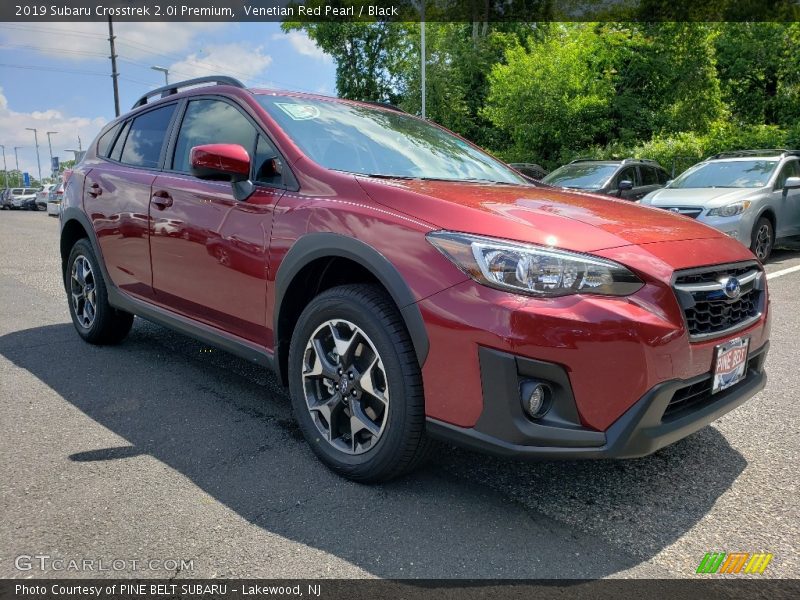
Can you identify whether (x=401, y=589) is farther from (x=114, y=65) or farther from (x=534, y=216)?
(x=114, y=65)

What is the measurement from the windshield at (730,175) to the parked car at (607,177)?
96cm

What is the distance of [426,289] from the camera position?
232cm

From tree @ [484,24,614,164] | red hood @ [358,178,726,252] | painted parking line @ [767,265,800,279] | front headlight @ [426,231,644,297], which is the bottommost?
painted parking line @ [767,265,800,279]

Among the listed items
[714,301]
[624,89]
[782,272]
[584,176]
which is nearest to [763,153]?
[584,176]

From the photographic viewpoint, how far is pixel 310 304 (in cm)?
→ 280

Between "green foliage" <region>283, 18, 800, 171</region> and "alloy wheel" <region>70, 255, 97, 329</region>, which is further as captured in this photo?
"green foliage" <region>283, 18, 800, 171</region>

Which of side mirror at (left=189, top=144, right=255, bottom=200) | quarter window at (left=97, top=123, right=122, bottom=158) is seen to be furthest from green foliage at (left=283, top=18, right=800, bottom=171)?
side mirror at (left=189, top=144, right=255, bottom=200)

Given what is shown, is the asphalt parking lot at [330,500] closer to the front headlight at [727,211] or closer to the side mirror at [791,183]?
the front headlight at [727,211]

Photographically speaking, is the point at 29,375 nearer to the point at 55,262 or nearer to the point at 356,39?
the point at 55,262

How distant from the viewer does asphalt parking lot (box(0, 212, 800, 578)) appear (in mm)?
2182

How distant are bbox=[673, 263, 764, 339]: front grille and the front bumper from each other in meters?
0.25

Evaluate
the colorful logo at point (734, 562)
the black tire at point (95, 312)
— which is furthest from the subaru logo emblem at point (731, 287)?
the black tire at point (95, 312)

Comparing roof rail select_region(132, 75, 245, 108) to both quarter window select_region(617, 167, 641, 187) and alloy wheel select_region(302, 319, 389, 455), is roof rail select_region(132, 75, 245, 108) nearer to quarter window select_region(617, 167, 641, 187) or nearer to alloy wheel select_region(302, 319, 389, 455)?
alloy wheel select_region(302, 319, 389, 455)

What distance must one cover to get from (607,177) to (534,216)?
357 inches
